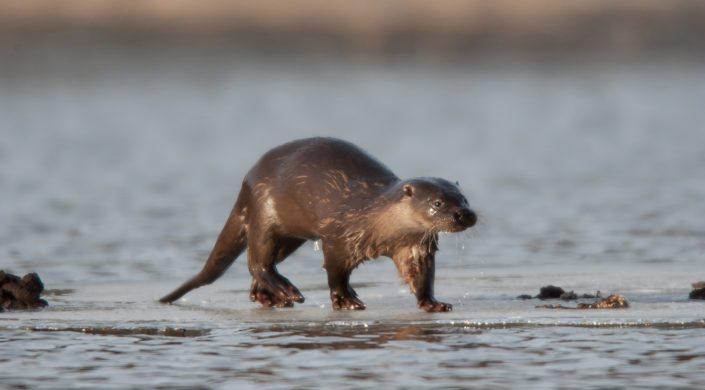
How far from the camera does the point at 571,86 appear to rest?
3131cm

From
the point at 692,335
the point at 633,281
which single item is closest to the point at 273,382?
the point at 692,335

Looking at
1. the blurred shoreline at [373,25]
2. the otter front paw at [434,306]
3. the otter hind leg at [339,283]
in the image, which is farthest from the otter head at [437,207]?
the blurred shoreline at [373,25]

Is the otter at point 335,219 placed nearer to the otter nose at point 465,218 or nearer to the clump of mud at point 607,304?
the otter nose at point 465,218

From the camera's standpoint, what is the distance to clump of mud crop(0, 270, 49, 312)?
645cm

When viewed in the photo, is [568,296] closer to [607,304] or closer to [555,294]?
[555,294]

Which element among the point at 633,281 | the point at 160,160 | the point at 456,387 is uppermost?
the point at 160,160

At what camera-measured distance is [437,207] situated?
613 cm

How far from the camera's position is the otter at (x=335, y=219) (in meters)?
6.23

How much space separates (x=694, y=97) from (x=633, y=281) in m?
20.8

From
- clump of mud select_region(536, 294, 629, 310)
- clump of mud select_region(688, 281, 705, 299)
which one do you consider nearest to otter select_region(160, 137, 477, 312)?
clump of mud select_region(536, 294, 629, 310)

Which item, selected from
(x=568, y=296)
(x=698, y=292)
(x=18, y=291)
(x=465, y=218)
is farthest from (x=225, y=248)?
(x=698, y=292)

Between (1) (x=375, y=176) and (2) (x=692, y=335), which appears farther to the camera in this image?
(1) (x=375, y=176)

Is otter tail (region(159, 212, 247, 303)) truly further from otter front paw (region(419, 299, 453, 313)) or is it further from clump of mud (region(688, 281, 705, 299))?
clump of mud (region(688, 281, 705, 299))

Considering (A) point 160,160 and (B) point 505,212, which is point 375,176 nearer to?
(B) point 505,212
